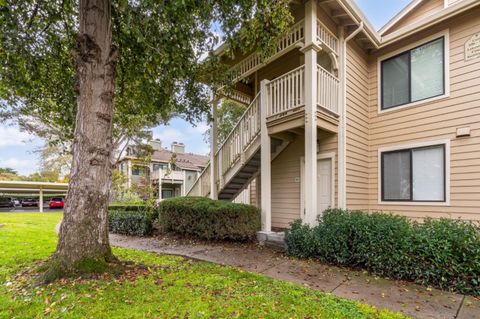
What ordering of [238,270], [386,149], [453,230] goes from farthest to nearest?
1. [386,149]
2. [238,270]
3. [453,230]

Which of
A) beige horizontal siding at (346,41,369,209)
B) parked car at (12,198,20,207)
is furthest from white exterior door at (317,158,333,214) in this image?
parked car at (12,198,20,207)

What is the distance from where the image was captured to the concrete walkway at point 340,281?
10.8ft

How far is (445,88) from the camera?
6.32 metres

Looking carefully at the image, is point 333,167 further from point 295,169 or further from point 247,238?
point 247,238

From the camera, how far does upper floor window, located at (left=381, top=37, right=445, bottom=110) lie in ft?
21.4

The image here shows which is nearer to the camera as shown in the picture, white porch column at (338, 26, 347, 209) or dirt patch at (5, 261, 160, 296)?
dirt patch at (5, 261, 160, 296)

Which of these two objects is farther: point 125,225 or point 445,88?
point 125,225

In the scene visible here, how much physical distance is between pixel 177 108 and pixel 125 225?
4.56 metres

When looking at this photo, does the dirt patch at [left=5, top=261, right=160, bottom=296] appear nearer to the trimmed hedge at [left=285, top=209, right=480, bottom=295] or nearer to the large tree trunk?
the large tree trunk

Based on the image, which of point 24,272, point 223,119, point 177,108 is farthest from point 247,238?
point 223,119

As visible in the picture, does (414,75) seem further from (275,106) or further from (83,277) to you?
(83,277)

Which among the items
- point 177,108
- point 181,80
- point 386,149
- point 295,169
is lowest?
point 295,169

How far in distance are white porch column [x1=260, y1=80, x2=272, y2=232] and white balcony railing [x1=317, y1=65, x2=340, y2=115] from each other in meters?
1.42

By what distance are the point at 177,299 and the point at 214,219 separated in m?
3.45
